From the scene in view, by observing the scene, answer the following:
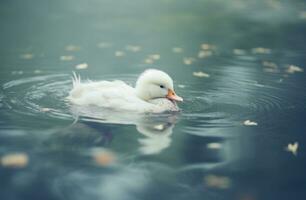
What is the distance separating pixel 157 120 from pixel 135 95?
1.91 ft

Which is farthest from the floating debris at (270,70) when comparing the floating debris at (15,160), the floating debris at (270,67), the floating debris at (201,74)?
the floating debris at (15,160)

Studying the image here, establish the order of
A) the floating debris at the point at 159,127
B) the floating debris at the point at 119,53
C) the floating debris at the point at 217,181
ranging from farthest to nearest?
the floating debris at the point at 119,53, the floating debris at the point at 159,127, the floating debris at the point at 217,181

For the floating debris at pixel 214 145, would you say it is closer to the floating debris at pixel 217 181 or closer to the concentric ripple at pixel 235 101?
the concentric ripple at pixel 235 101

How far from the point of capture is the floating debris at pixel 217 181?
5.71m

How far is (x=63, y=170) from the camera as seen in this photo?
19.4 ft

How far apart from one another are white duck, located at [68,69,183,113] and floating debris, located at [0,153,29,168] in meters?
1.74

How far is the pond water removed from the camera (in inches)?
227

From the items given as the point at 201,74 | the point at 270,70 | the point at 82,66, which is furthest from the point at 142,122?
the point at 270,70

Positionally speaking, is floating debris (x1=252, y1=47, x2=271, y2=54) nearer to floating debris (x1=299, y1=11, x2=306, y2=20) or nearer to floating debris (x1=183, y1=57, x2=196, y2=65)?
floating debris (x1=183, y1=57, x2=196, y2=65)

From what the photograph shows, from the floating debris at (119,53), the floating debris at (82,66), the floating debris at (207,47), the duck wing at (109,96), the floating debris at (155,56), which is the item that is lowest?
the floating debris at (82,66)

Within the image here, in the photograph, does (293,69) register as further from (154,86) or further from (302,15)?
(302,15)

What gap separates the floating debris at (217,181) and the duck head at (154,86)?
2.16 metres

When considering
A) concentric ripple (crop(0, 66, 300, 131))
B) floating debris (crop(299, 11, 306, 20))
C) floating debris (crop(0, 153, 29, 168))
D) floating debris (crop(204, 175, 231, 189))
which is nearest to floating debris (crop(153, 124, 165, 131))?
concentric ripple (crop(0, 66, 300, 131))

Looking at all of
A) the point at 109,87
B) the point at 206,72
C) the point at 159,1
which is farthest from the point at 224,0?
the point at 109,87
